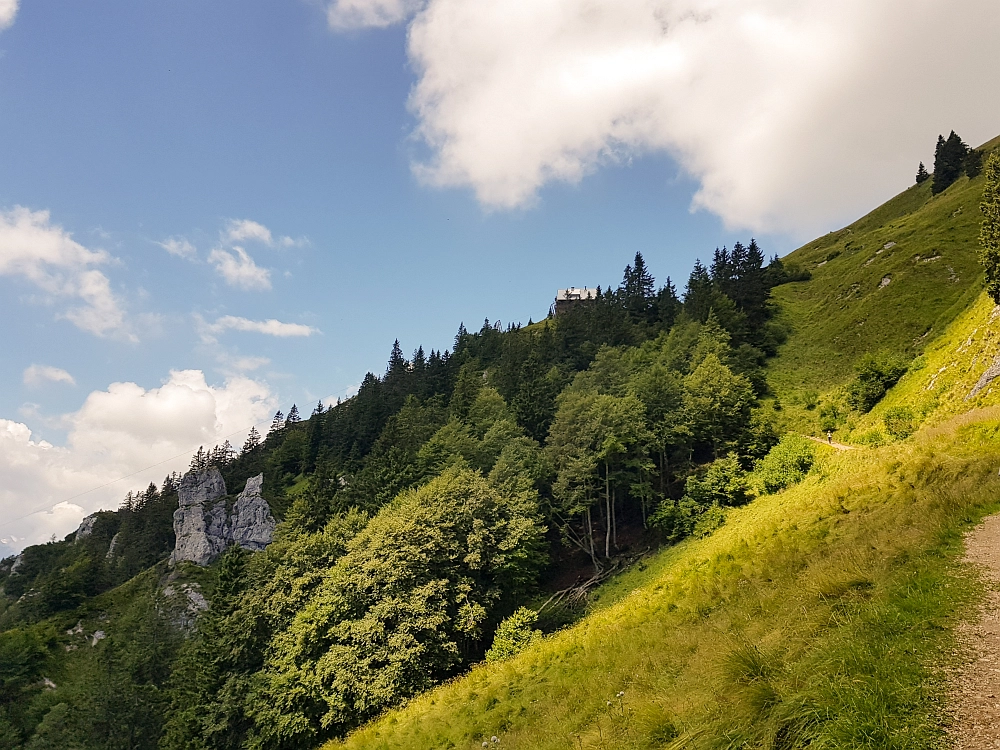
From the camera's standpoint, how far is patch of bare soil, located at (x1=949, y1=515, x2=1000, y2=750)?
5.91m

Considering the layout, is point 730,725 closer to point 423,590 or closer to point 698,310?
point 423,590

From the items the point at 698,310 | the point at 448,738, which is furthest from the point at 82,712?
the point at 698,310

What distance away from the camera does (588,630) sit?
24.6 m

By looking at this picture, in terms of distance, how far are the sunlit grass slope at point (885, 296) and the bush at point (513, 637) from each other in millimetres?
42363

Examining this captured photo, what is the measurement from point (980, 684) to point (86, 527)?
189 metres

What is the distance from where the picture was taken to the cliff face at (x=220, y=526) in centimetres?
9925

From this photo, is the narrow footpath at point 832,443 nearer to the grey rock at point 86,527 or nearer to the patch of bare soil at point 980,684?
the patch of bare soil at point 980,684

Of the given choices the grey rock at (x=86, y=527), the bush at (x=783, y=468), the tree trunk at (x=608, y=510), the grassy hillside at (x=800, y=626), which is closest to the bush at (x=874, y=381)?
the grassy hillside at (x=800, y=626)

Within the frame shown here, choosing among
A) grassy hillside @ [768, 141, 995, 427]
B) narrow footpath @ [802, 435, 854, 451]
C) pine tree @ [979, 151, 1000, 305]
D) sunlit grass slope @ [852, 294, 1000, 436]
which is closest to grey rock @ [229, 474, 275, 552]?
narrow footpath @ [802, 435, 854, 451]

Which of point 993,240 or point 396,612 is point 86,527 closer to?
point 396,612

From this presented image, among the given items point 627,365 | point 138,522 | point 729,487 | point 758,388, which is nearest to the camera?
point 729,487

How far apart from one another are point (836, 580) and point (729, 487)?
29.4 metres

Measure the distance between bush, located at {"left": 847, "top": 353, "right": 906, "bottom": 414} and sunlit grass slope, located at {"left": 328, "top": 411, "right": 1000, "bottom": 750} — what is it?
21192 mm

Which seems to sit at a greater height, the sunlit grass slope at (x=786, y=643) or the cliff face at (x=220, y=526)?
the cliff face at (x=220, y=526)
